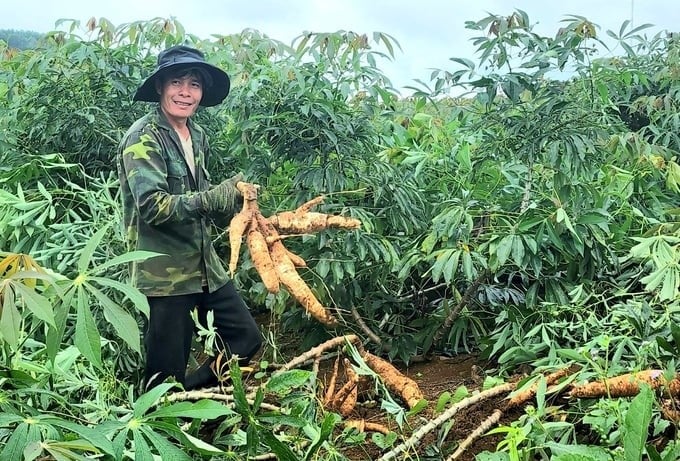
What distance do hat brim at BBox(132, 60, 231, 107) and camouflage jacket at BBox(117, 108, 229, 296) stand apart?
0.06 metres

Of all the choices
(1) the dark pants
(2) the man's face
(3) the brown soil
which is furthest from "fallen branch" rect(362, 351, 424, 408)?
(2) the man's face

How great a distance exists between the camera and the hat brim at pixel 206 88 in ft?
5.28

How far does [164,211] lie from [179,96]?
0.29 meters

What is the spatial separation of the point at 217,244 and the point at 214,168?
29 cm

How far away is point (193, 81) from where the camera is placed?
166 cm

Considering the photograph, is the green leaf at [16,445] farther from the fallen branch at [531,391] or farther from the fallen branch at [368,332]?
the fallen branch at [368,332]

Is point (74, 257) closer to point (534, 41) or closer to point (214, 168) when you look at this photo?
point (214, 168)

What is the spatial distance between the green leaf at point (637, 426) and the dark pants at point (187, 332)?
37.4 inches

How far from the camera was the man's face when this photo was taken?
1626mm

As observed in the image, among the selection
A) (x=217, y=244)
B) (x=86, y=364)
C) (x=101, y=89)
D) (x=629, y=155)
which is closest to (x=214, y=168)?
(x=217, y=244)

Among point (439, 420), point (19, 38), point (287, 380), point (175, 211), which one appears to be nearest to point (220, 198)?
point (175, 211)

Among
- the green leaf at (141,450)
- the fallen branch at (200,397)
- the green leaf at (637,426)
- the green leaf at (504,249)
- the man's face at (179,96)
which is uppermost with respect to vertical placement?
the man's face at (179,96)

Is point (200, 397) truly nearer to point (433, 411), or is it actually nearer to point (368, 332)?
point (433, 411)

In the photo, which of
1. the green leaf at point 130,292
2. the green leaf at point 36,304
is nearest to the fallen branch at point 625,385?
the green leaf at point 130,292
